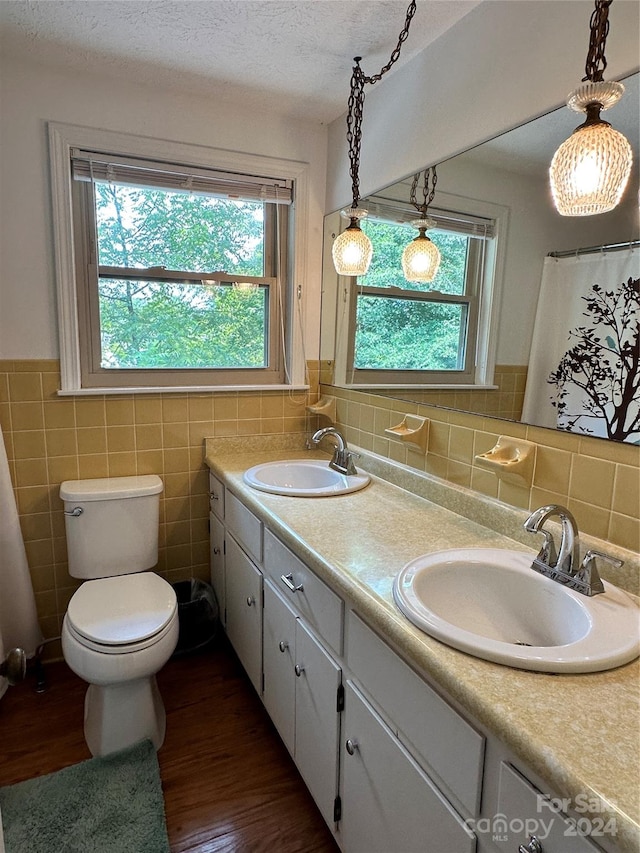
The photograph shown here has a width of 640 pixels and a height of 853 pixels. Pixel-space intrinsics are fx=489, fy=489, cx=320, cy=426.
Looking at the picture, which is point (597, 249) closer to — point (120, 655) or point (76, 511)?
point (120, 655)

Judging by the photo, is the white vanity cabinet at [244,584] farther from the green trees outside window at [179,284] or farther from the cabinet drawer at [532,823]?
the cabinet drawer at [532,823]

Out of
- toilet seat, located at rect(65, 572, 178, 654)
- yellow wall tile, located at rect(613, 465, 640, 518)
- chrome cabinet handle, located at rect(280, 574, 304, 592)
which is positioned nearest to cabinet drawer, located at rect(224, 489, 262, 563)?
chrome cabinet handle, located at rect(280, 574, 304, 592)

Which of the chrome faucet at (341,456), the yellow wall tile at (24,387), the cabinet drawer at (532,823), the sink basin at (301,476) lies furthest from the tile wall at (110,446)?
the cabinet drawer at (532,823)

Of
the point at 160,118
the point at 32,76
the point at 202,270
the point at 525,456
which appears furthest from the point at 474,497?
the point at 32,76

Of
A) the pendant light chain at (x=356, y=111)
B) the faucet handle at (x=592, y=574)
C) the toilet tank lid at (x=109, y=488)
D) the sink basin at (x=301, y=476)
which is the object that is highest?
Answer: the pendant light chain at (x=356, y=111)

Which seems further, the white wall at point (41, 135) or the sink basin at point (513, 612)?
the white wall at point (41, 135)

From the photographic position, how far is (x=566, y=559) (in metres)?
1.06

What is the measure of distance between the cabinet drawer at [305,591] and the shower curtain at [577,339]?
0.71 meters

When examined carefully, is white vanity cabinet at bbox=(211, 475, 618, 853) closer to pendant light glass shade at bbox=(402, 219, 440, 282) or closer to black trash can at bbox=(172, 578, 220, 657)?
black trash can at bbox=(172, 578, 220, 657)

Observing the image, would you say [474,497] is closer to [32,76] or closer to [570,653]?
[570,653]

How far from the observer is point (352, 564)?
1186 mm

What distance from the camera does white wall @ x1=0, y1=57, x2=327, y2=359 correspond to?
1.78m

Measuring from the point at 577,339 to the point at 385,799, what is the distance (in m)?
1.13

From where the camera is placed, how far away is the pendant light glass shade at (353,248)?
5.60ft
